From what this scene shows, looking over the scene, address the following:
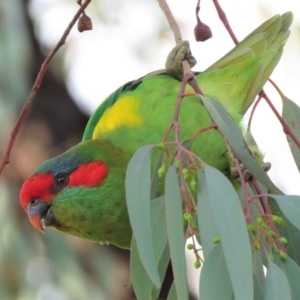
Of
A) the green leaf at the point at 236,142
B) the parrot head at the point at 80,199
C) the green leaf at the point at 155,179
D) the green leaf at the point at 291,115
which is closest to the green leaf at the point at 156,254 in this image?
the green leaf at the point at 155,179

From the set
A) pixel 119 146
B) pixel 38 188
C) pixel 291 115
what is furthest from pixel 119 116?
pixel 291 115

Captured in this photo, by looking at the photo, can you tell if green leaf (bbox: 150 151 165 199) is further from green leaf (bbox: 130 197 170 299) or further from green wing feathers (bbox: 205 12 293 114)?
green wing feathers (bbox: 205 12 293 114)

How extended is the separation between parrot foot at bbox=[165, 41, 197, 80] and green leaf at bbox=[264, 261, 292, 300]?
672 mm

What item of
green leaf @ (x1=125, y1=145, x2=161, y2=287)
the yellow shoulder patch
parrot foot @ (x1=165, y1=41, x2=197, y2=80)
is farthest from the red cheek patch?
green leaf @ (x1=125, y1=145, x2=161, y2=287)

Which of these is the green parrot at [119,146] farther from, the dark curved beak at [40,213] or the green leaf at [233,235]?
the green leaf at [233,235]

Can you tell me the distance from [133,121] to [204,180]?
28.8 inches

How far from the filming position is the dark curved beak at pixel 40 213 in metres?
1.65

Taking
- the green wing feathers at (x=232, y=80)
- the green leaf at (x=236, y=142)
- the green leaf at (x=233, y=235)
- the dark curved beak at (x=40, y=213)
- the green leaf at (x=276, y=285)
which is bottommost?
the green leaf at (x=276, y=285)

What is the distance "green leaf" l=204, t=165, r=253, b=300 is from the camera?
3.25 feet

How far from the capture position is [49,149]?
305 cm

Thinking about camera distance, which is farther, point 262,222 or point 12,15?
point 12,15

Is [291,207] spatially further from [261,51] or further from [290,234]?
[261,51]

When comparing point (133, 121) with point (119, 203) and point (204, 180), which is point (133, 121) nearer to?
point (119, 203)

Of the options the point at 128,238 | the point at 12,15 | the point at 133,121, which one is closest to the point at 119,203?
the point at 128,238
